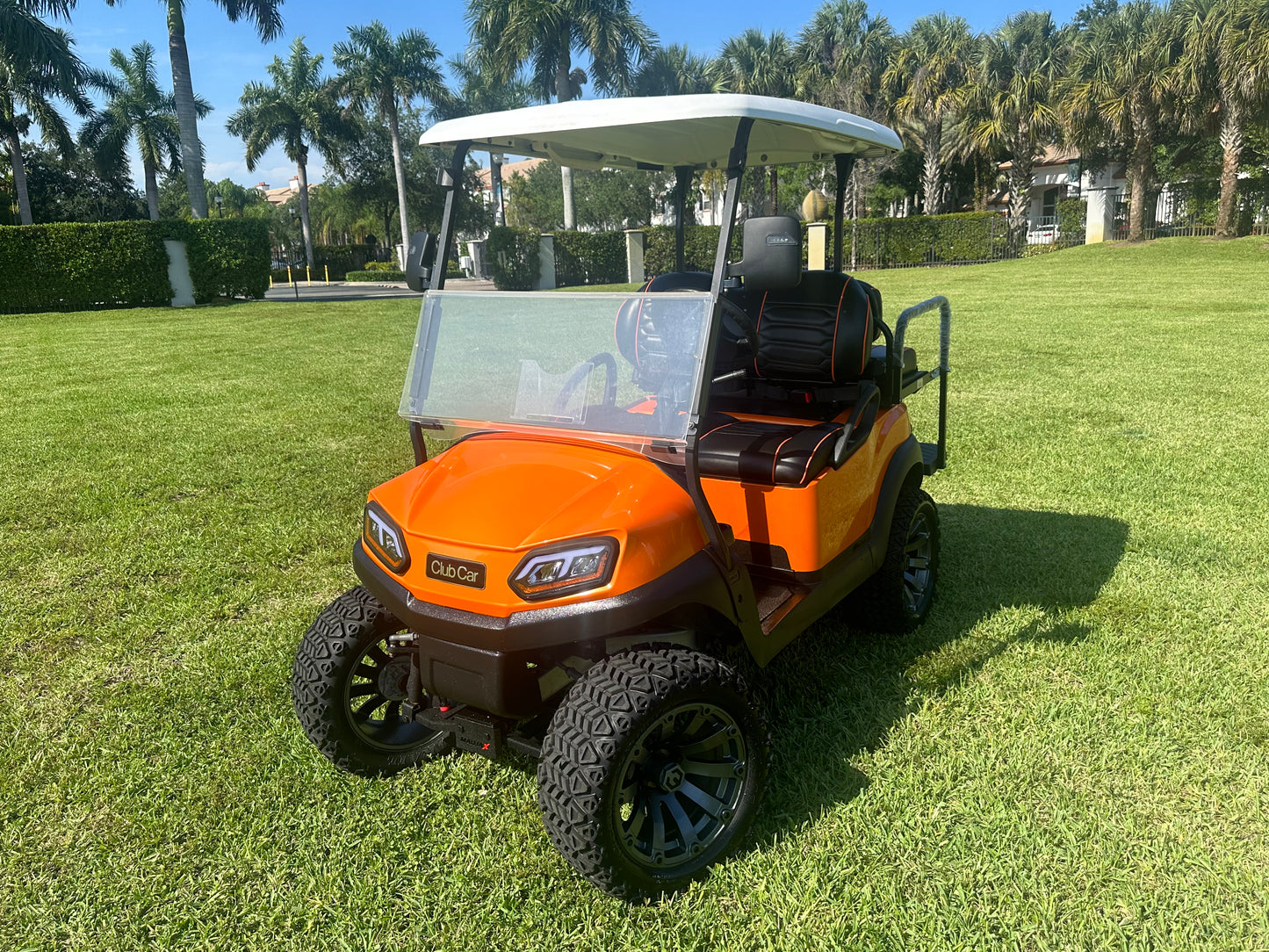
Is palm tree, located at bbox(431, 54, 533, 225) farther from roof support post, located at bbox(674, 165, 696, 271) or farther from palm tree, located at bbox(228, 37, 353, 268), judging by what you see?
roof support post, located at bbox(674, 165, 696, 271)

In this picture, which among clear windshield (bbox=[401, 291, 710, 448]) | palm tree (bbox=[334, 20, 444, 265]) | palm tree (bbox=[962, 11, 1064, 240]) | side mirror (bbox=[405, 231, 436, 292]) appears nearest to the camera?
clear windshield (bbox=[401, 291, 710, 448])

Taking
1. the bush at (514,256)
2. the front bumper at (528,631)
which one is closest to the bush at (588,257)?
the bush at (514,256)

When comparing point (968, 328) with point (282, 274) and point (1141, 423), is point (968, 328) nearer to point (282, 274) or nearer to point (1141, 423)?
point (1141, 423)

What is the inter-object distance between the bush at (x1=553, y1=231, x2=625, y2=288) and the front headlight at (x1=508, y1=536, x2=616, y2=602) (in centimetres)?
2845

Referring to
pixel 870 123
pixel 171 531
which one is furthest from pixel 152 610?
pixel 870 123

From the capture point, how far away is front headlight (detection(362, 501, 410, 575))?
Result: 7.32 feet

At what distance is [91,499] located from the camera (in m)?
5.41

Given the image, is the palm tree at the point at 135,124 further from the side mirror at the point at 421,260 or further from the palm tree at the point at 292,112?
the side mirror at the point at 421,260

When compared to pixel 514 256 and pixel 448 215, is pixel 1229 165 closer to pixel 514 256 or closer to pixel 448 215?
pixel 514 256

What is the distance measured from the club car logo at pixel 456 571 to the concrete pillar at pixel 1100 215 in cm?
3467

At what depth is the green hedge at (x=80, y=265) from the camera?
777 inches

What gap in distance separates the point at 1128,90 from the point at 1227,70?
10.3 ft

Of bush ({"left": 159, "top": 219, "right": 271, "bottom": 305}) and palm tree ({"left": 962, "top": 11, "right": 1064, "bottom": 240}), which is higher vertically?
palm tree ({"left": 962, "top": 11, "right": 1064, "bottom": 240})

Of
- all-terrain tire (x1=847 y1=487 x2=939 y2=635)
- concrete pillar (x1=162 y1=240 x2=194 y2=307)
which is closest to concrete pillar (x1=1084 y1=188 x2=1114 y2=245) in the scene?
concrete pillar (x1=162 y1=240 x2=194 y2=307)
